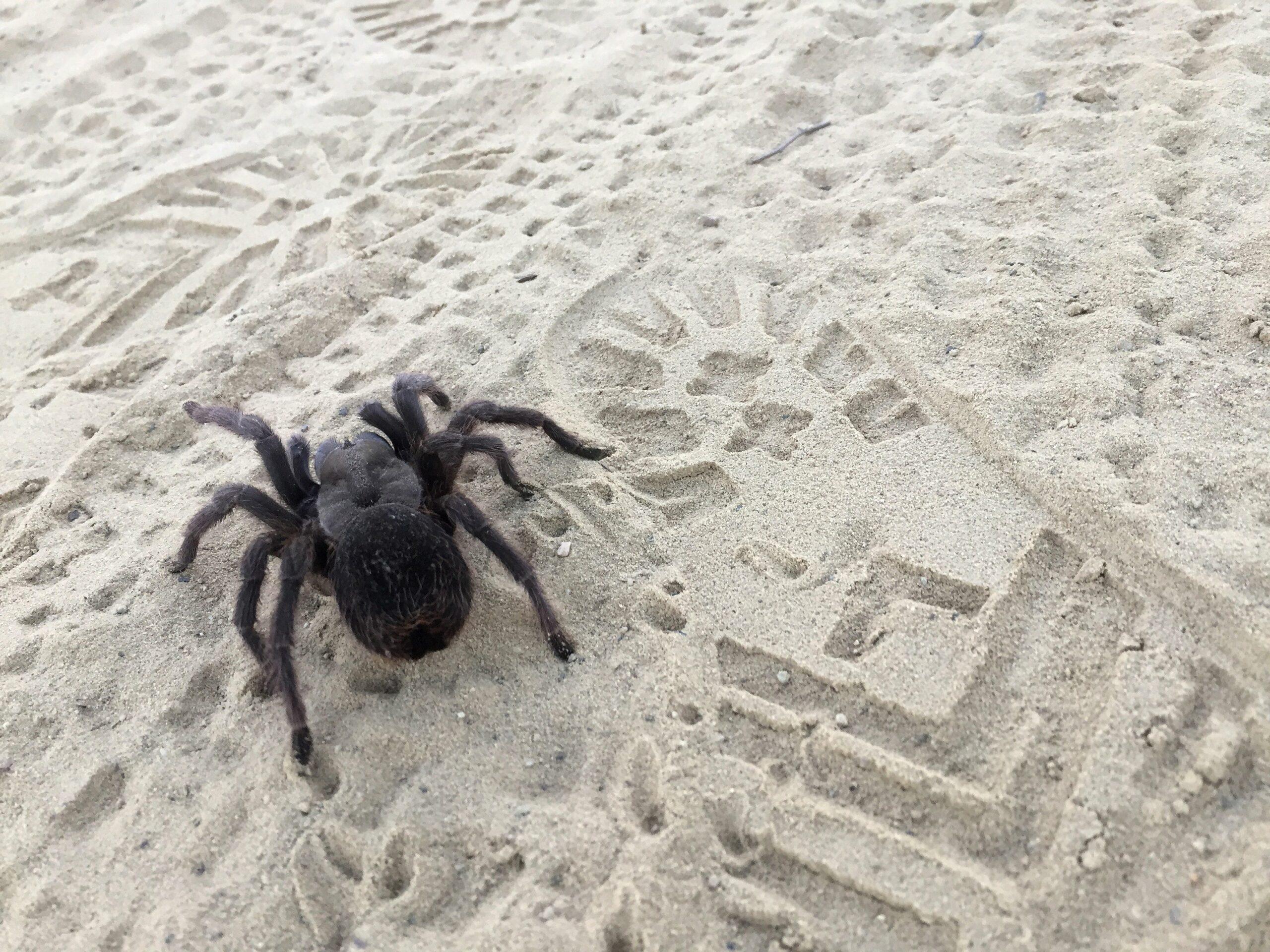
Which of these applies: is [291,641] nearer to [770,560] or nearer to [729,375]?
[770,560]

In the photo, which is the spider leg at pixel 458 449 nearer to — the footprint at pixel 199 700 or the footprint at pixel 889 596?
the footprint at pixel 199 700

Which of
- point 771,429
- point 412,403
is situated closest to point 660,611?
point 771,429

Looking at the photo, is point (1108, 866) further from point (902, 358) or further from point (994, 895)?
point (902, 358)

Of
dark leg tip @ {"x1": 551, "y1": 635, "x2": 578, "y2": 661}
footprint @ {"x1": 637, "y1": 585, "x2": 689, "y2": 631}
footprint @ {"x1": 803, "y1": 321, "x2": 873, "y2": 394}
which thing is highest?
footprint @ {"x1": 803, "y1": 321, "x2": 873, "y2": 394}

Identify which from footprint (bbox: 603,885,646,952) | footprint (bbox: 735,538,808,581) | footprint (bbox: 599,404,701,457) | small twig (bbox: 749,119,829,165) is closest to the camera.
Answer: footprint (bbox: 603,885,646,952)

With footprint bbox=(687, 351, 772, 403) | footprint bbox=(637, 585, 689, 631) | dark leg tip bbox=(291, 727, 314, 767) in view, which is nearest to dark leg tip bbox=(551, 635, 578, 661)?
footprint bbox=(637, 585, 689, 631)

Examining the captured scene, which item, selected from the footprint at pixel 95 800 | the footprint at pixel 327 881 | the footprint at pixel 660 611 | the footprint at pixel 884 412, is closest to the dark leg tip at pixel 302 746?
the footprint at pixel 327 881

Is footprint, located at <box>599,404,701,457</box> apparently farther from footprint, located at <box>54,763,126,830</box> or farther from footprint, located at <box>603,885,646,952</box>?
footprint, located at <box>54,763,126,830</box>
